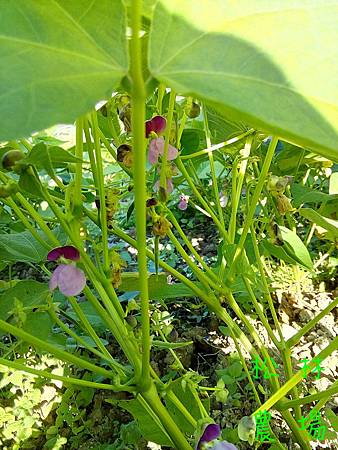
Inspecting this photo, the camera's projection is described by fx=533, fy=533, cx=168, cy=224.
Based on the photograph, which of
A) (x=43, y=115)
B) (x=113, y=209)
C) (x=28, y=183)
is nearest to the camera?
(x=43, y=115)

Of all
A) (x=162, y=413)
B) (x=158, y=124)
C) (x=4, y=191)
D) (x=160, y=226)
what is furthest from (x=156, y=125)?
(x=162, y=413)

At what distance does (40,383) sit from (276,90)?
1019 mm

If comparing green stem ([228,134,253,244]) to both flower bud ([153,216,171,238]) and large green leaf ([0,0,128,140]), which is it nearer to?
flower bud ([153,216,171,238])

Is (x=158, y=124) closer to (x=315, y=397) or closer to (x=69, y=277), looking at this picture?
(x=69, y=277)

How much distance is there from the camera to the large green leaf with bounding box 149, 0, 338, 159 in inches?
10.2

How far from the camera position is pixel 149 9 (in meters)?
0.39

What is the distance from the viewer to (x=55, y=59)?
305mm

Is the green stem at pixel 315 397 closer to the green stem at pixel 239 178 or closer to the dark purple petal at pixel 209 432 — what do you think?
the dark purple petal at pixel 209 432

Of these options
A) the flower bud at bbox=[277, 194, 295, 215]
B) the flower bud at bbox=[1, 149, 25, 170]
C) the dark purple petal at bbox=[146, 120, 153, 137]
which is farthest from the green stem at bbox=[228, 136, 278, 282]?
the flower bud at bbox=[1, 149, 25, 170]

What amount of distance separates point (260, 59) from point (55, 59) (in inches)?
4.5

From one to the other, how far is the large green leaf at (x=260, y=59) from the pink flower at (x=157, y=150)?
33 centimetres

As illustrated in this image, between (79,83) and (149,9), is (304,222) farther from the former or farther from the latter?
(79,83)

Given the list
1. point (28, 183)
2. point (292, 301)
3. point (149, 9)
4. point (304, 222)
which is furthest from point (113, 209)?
point (304, 222)

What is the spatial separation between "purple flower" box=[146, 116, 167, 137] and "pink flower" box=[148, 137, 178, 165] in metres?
0.01
